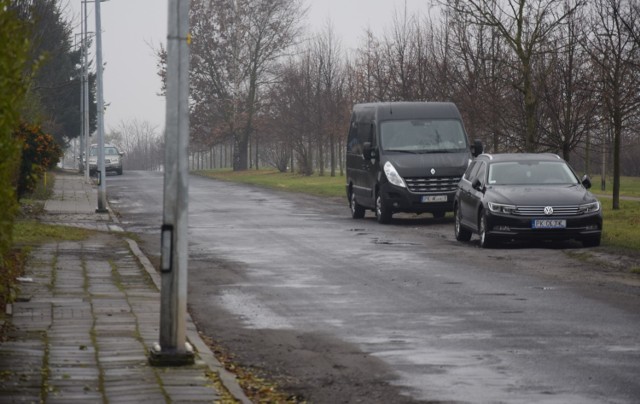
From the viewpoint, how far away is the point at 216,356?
10258 millimetres

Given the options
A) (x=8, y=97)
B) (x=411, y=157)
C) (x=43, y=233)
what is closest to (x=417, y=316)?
(x=8, y=97)

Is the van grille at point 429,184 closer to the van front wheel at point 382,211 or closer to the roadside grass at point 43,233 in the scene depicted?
the van front wheel at point 382,211

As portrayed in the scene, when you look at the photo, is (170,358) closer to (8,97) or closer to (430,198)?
(8,97)

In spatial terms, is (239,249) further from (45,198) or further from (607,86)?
(45,198)

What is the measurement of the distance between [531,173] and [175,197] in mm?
13685

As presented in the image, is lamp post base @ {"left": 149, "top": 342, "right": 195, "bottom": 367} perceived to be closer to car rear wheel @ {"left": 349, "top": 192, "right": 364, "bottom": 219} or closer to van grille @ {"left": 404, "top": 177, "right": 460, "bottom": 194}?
van grille @ {"left": 404, "top": 177, "right": 460, "bottom": 194}

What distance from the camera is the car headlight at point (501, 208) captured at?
20.6 metres

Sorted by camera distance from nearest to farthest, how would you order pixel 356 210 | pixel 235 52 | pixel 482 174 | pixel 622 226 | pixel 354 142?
pixel 482 174 → pixel 622 226 → pixel 356 210 → pixel 354 142 → pixel 235 52

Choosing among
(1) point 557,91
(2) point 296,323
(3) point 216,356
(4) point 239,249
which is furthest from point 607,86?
(3) point 216,356

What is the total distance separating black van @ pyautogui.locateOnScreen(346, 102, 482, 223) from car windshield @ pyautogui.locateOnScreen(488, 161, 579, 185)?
5.20m

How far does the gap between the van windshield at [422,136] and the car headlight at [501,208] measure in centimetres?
740

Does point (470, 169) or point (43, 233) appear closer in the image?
point (43, 233)

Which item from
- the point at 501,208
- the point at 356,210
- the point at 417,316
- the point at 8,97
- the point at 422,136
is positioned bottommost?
the point at 417,316

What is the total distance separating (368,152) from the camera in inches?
1113
